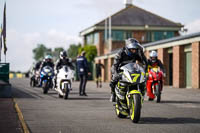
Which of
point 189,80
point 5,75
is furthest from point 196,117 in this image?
point 189,80

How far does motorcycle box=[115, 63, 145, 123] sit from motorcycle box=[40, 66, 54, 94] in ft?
35.8

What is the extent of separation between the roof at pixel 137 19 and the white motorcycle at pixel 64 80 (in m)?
52.2

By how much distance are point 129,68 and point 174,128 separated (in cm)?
158

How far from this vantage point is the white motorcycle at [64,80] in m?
16.2

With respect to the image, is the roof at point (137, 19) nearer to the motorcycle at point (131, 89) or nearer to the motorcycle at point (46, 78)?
the motorcycle at point (46, 78)

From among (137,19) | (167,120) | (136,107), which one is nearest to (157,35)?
(137,19)

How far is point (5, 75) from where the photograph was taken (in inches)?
668

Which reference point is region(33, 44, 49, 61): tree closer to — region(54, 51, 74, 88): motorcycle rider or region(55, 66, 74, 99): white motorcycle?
region(54, 51, 74, 88): motorcycle rider

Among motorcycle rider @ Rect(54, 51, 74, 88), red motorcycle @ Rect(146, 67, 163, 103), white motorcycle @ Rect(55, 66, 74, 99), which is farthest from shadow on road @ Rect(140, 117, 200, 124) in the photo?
motorcycle rider @ Rect(54, 51, 74, 88)

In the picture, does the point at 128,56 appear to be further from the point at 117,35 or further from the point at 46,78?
the point at 117,35

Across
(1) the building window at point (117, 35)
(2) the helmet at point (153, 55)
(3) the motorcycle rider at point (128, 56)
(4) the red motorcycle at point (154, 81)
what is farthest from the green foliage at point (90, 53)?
(3) the motorcycle rider at point (128, 56)

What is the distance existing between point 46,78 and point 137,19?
52059 mm

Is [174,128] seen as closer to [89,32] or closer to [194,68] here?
[194,68]

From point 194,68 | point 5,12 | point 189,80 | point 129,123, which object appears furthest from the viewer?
point 189,80
